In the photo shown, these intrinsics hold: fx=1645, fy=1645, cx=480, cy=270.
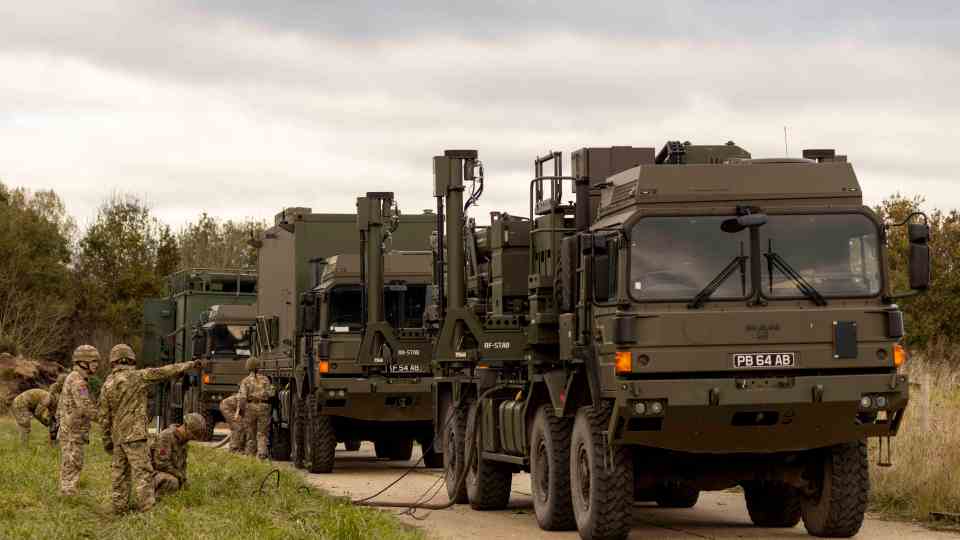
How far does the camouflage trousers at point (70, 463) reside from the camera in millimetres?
18078

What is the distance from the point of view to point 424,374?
24.7m

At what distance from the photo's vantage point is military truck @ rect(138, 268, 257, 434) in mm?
36781

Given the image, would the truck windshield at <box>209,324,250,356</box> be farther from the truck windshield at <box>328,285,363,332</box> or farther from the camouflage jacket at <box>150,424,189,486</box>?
the camouflage jacket at <box>150,424,189,486</box>

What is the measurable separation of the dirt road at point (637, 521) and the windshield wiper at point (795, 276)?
2.44 metres

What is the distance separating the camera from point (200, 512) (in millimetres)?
15516

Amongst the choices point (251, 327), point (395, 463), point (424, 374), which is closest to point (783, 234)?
point (424, 374)

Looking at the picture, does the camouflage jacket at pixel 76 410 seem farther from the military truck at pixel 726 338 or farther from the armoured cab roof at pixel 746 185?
the armoured cab roof at pixel 746 185

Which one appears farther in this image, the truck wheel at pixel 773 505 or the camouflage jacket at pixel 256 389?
the camouflage jacket at pixel 256 389

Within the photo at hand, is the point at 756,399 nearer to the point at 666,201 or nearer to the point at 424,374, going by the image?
the point at 666,201

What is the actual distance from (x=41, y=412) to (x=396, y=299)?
25.3 feet

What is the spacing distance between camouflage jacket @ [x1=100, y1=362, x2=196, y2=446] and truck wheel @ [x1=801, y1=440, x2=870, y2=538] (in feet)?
20.8

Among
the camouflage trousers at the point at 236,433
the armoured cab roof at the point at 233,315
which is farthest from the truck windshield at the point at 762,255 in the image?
the armoured cab roof at the point at 233,315

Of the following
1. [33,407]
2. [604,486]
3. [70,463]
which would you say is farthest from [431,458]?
[604,486]

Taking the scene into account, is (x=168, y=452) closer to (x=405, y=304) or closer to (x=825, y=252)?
(x=405, y=304)
